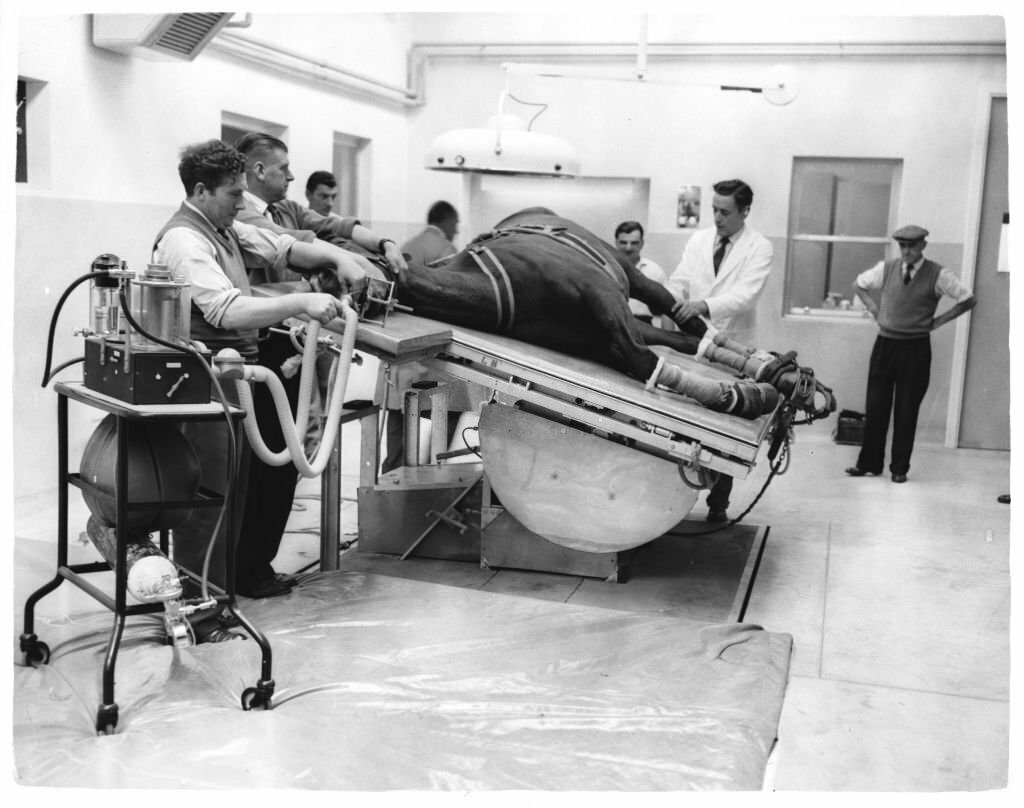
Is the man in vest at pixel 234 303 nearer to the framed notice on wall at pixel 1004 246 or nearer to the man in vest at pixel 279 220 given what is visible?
the man in vest at pixel 279 220

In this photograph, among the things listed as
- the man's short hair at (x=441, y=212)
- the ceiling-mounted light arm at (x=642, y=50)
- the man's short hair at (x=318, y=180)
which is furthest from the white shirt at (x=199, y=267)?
the ceiling-mounted light arm at (x=642, y=50)

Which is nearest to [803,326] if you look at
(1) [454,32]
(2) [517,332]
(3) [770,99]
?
(3) [770,99]

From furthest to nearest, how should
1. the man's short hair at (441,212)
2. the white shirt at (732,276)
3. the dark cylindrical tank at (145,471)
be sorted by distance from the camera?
the man's short hair at (441,212)
the white shirt at (732,276)
the dark cylindrical tank at (145,471)

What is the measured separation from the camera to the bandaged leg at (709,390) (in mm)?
3762

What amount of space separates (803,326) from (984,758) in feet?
16.8

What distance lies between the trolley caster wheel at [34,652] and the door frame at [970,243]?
18.9 feet

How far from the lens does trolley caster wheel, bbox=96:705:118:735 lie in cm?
254

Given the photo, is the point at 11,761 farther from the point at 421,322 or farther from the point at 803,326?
Result: the point at 803,326

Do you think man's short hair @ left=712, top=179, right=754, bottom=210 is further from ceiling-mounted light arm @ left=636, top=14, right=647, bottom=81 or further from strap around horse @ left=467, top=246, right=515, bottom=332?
ceiling-mounted light arm @ left=636, top=14, right=647, bottom=81

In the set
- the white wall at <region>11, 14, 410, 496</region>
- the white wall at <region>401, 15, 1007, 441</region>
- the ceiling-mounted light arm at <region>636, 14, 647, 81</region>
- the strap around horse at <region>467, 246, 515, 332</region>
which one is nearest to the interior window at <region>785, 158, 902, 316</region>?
the white wall at <region>401, 15, 1007, 441</region>

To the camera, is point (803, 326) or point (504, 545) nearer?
point (504, 545)

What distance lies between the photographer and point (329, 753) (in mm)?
2469

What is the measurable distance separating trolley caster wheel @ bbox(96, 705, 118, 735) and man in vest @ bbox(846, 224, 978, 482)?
451 cm

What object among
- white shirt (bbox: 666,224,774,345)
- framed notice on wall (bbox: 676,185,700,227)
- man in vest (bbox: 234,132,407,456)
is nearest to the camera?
man in vest (bbox: 234,132,407,456)
